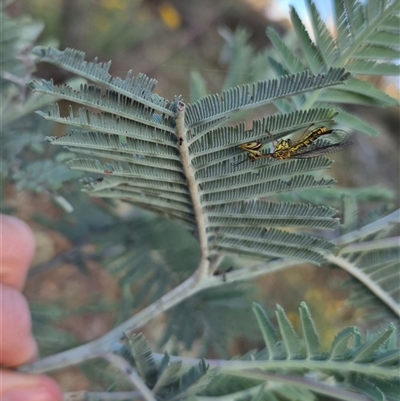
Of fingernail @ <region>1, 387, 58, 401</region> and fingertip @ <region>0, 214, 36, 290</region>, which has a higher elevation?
fingertip @ <region>0, 214, 36, 290</region>

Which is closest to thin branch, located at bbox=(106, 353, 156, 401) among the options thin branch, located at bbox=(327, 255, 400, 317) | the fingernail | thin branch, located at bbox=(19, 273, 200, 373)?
thin branch, located at bbox=(19, 273, 200, 373)

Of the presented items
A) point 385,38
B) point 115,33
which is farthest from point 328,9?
point 115,33

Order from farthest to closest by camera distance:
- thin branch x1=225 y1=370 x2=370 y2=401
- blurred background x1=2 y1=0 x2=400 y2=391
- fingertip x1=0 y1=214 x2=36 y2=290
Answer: blurred background x1=2 y1=0 x2=400 y2=391 < fingertip x1=0 y1=214 x2=36 y2=290 < thin branch x1=225 y1=370 x2=370 y2=401

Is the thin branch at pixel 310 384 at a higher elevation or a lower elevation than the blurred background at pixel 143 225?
lower

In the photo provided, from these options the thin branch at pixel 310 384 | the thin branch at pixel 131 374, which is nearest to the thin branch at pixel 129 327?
the thin branch at pixel 131 374

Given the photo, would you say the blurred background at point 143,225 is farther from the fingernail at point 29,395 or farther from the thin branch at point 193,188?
the fingernail at point 29,395

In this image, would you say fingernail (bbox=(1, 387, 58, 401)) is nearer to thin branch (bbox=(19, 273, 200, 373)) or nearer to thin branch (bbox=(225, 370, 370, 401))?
thin branch (bbox=(19, 273, 200, 373))

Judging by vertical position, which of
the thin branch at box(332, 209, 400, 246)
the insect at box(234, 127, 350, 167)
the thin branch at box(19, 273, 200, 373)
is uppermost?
the insect at box(234, 127, 350, 167)
